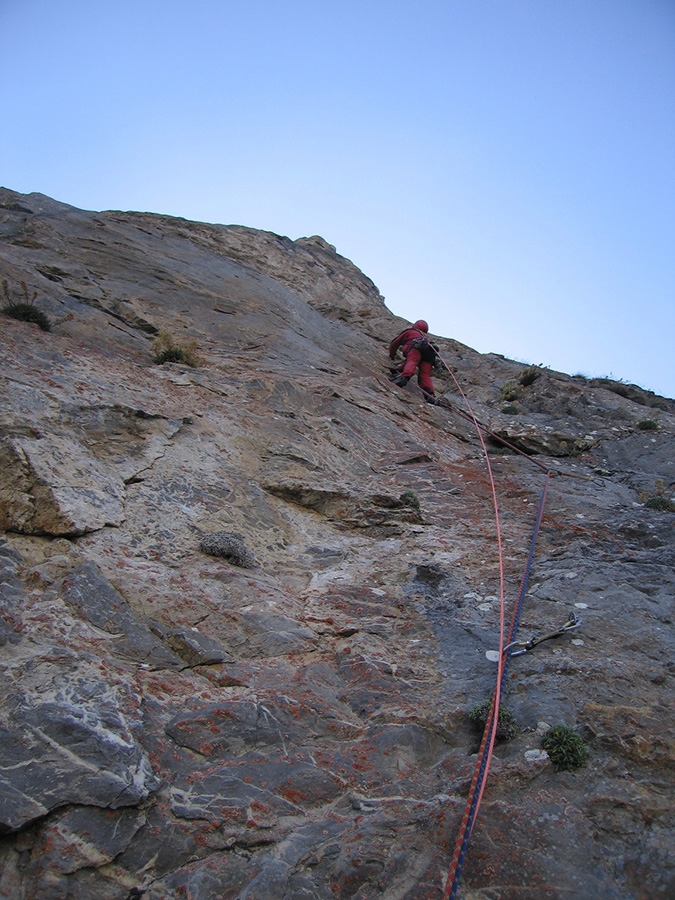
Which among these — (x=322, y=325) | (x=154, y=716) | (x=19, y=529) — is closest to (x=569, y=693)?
(x=154, y=716)

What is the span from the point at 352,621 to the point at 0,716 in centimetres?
363

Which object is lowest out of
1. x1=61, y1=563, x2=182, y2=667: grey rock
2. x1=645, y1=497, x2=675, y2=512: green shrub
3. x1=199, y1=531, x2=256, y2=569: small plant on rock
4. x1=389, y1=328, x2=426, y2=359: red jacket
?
x1=61, y1=563, x2=182, y2=667: grey rock

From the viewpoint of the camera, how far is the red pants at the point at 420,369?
55.0 feet

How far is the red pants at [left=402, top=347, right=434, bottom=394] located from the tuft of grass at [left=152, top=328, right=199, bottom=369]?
22.2ft

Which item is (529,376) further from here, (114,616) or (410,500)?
(114,616)

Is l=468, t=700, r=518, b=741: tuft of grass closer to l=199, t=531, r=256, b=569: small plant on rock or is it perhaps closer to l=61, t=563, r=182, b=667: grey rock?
l=61, t=563, r=182, b=667: grey rock

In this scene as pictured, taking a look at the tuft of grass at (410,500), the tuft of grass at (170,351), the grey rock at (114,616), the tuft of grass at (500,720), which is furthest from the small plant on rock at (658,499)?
the tuft of grass at (170,351)

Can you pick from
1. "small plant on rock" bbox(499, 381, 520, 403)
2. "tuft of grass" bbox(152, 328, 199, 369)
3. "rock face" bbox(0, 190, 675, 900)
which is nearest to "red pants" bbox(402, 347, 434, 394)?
"small plant on rock" bbox(499, 381, 520, 403)

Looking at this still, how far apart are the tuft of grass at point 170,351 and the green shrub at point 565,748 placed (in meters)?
9.49

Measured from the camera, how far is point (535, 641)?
6031 mm

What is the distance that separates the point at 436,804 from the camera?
424 cm

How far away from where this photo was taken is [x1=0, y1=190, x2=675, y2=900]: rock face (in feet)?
12.4

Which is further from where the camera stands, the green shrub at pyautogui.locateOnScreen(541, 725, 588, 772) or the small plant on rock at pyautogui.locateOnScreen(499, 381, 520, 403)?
the small plant on rock at pyautogui.locateOnScreen(499, 381, 520, 403)

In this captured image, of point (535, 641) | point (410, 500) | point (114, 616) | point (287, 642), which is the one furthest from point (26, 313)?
point (535, 641)
